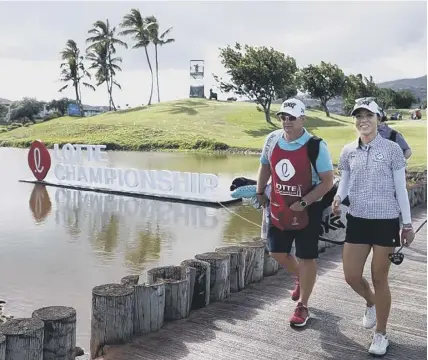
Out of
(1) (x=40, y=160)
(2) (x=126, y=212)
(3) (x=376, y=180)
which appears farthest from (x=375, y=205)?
(1) (x=40, y=160)

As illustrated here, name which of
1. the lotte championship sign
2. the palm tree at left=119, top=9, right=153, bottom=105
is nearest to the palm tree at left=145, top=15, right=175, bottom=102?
the palm tree at left=119, top=9, right=153, bottom=105

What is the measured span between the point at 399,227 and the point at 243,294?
2.07 meters

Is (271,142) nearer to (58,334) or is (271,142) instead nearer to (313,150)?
(313,150)

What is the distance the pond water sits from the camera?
7527 millimetres

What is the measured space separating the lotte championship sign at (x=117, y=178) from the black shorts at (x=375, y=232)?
10915 millimetres

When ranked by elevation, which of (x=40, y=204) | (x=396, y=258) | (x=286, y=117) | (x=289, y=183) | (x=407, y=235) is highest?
(x=286, y=117)

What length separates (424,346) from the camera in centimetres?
440

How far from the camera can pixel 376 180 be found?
13.0 ft

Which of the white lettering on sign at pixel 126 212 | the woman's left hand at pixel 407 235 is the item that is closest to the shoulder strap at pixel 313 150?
the woman's left hand at pixel 407 235

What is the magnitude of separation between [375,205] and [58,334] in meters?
2.39

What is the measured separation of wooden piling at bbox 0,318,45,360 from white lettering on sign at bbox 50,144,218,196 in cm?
1124

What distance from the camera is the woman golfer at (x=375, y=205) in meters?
3.94

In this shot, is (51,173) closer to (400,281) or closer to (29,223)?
(29,223)

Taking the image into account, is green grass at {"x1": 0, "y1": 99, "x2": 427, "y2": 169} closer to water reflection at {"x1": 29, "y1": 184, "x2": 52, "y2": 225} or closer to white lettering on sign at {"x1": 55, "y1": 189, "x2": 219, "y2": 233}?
white lettering on sign at {"x1": 55, "y1": 189, "x2": 219, "y2": 233}
